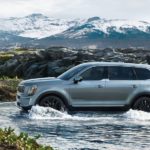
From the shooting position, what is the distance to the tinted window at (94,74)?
21469mm

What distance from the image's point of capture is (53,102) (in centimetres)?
2109

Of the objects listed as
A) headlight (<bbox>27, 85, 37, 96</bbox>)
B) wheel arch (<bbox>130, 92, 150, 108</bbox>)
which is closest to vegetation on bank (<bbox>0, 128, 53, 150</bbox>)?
headlight (<bbox>27, 85, 37, 96</bbox>)

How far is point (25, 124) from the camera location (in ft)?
60.8

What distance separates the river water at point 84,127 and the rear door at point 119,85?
1.83ft

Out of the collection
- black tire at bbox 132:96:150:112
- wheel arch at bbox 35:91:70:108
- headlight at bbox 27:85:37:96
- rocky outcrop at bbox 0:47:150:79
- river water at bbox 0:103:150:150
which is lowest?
river water at bbox 0:103:150:150

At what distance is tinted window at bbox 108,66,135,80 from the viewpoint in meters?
21.7

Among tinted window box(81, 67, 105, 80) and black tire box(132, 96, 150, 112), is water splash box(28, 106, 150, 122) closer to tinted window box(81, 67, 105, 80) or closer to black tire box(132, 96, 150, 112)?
black tire box(132, 96, 150, 112)

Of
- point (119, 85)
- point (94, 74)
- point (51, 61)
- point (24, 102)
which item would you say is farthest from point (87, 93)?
Result: point (51, 61)

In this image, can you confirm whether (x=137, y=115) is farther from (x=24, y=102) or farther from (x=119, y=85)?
(x=24, y=102)

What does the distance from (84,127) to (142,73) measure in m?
4.76

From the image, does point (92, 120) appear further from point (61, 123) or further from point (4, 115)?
point (4, 115)

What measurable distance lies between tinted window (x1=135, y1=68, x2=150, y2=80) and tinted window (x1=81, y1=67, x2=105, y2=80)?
1314mm

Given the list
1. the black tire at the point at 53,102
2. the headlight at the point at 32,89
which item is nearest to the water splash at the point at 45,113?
the black tire at the point at 53,102

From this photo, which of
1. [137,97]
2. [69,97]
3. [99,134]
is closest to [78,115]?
[69,97]
